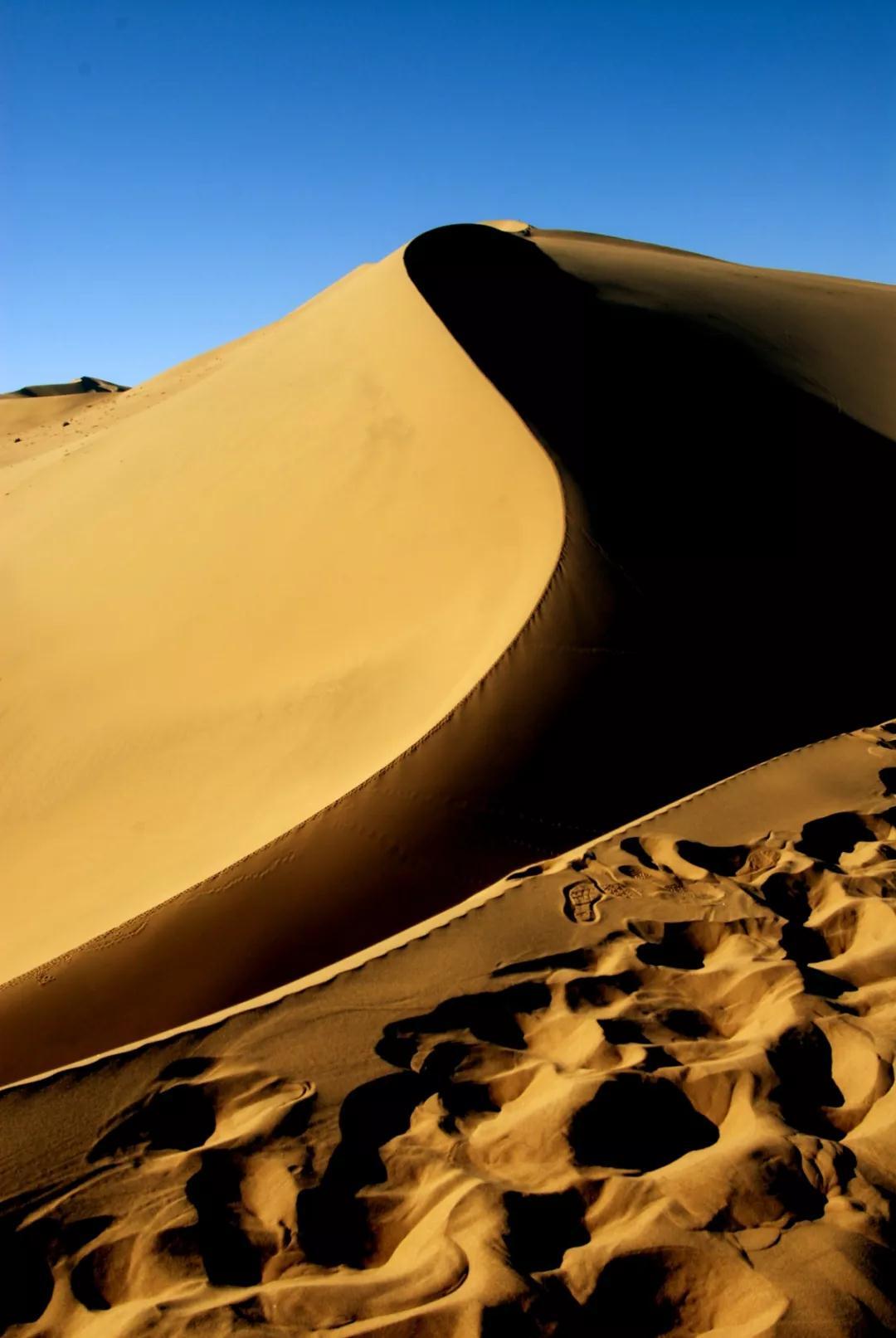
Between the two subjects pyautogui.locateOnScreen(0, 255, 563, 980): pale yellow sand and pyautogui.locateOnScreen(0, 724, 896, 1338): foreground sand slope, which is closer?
pyautogui.locateOnScreen(0, 724, 896, 1338): foreground sand slope

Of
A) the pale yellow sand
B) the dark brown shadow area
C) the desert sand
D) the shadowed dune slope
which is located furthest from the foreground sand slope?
the pale yellow sand

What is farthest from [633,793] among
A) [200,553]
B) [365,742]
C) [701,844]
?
[200,553]

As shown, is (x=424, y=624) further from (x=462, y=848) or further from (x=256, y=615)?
(x=462, y=848)

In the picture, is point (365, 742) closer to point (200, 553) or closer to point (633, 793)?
point (633, 793)

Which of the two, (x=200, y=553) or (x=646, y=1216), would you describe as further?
(x=200, y=553)

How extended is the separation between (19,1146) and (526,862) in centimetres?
191

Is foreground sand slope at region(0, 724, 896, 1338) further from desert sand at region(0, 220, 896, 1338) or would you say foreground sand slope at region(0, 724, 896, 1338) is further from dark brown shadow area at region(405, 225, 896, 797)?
dark brown shadow area at region(405, 225, 896, 797)

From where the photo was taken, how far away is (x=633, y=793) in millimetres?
4066

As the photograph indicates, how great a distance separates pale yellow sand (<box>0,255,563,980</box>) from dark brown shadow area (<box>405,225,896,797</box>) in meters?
0.45

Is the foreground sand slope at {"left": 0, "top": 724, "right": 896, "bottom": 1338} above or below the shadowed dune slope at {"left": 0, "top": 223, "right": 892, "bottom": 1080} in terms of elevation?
below

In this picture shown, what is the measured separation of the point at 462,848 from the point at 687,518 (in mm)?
3073

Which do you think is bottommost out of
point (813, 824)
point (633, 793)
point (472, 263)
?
point (813, 824)

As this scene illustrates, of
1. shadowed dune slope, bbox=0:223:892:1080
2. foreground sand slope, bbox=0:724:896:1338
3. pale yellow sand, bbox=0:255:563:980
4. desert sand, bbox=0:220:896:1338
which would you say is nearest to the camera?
foreground sand slope, bbox=0:724:896:1338

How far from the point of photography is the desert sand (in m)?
1.98
